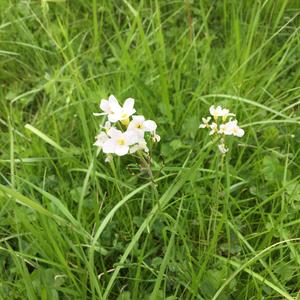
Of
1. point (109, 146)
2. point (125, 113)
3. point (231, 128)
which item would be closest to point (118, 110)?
point (125, 113)

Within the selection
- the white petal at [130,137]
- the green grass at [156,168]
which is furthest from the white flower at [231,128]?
the white petal at [130,137]

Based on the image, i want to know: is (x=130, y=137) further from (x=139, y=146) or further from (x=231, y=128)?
(x=231, y=128)

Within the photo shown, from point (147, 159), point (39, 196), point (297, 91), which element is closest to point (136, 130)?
point (147, 159)

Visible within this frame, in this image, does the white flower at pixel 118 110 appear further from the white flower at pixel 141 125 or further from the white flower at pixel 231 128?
the white flower at pixel 231 128

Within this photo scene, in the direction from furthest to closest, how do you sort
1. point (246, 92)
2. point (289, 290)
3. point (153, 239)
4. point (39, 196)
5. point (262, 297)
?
point (246, 92), point (39, 196), point (153, 239), point (289, 290), point (262, 297)

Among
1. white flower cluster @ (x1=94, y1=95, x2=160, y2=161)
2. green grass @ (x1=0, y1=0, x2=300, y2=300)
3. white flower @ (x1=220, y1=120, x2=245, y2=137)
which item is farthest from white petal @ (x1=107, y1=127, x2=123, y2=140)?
white flower @ (x1=220, y1=120, x2=245, y2=137)

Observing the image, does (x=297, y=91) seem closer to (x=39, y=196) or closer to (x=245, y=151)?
(x=245, y=151)
